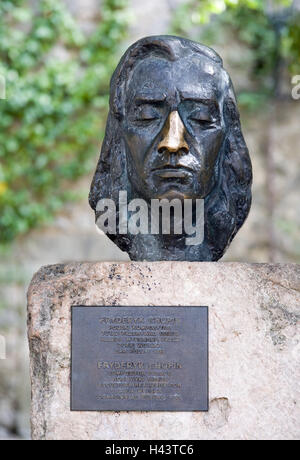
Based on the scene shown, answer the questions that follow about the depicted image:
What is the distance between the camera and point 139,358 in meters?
2.97

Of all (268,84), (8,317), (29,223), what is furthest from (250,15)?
(8,317)

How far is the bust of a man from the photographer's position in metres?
3.23

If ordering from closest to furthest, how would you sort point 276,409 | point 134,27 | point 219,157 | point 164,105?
point 276,409, point 164,105, point 219,157, point 134,27

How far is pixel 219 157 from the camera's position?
349cm

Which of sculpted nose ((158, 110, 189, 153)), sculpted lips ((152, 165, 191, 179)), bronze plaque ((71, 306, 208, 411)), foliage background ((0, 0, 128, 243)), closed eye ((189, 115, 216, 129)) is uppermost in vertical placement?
foliage background ((0, 0, 128, 243))

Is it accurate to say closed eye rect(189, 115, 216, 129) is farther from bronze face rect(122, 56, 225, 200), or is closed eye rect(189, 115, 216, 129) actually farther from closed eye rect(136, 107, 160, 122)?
closed eye rect(136, 107, 160, 122)

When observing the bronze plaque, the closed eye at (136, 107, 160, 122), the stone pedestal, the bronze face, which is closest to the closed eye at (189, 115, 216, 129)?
the bronze face

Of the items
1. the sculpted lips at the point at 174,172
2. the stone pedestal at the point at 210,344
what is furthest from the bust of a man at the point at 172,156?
the stone pedestal at the point at 210,344

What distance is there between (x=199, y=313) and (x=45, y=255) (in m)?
3.73

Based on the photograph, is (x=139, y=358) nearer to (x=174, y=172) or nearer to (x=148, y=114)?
(x=174, y=172)

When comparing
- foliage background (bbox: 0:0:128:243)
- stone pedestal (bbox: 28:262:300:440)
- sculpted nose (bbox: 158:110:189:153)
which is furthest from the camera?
foliage background (bbox: 0:0:128:243)

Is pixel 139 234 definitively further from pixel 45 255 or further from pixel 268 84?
pixel 268 84

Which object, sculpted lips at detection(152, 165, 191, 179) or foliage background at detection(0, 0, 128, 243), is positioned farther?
foliage background at detection(0, 0, 128, 243)

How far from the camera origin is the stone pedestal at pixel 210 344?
2.93m
